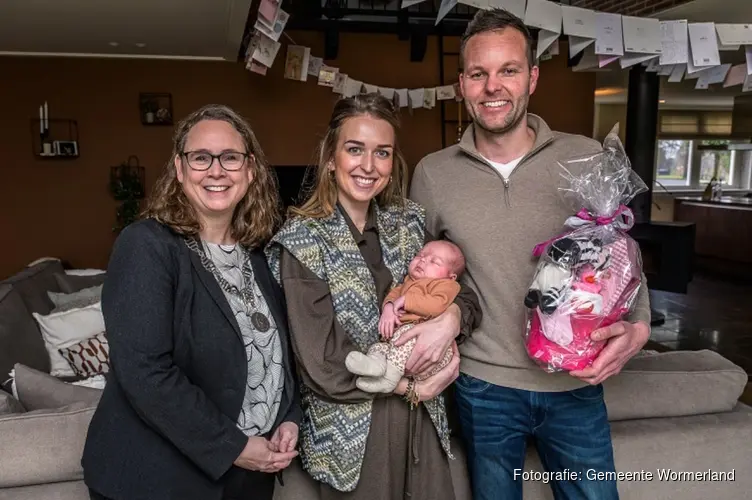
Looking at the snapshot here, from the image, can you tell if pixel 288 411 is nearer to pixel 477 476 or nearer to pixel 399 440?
pixel 399 440

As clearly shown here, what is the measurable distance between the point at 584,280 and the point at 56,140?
236 inches

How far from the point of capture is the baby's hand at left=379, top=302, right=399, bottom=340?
148cm

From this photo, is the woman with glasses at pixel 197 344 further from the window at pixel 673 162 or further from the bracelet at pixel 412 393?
the window at pixel 673 162

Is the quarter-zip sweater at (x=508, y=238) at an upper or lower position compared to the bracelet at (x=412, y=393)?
upper

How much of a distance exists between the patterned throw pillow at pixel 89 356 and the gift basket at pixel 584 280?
234cm

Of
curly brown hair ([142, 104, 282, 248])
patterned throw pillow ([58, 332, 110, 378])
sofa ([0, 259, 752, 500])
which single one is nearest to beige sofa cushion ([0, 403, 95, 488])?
sofa ([0, 259, 752, 500])

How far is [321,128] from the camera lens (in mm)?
6328

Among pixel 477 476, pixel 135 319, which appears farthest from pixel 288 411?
pixel 477 476

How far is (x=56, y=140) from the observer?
605 cm

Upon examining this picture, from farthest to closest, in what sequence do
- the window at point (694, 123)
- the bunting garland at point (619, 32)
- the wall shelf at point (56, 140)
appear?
the window at point (694, 123)
the wall shelf at point (56, 140)
the bunting garland at point (619, 32)

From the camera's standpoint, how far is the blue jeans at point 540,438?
1589mm

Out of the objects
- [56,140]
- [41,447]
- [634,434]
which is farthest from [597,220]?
[56,140]

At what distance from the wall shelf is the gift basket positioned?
226 inches

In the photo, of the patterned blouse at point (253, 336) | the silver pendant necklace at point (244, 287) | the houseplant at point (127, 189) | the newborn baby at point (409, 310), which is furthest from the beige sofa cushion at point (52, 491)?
the houseplant at point (127, 189)
